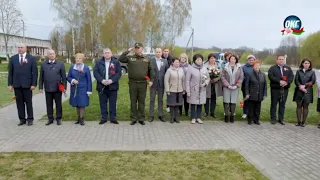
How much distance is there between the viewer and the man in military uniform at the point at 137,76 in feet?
22.3

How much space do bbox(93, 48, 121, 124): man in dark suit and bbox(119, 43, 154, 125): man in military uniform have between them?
0.98 feet

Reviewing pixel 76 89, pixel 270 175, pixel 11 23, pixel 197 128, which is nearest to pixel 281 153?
pixel 270 175

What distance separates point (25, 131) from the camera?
6.19 meters

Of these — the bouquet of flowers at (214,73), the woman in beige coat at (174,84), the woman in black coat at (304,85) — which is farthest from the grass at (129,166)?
the woman in black coat at (304,85)

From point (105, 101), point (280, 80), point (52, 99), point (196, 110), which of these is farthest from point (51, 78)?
point (280, 80)

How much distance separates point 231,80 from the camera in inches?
288

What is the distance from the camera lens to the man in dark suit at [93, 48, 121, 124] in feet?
22.4

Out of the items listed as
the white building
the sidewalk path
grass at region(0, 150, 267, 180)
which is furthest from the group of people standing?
the white building

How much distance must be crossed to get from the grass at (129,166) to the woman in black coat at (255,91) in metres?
2.67

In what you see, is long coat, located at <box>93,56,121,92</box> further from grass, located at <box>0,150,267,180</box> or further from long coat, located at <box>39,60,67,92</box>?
grass, located at <box>0,150,267,180</box>

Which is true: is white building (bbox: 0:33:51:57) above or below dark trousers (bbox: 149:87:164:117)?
above

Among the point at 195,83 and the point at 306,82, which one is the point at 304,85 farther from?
the point at 195,83

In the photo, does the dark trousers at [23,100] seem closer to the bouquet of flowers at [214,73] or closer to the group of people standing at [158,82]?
the group of people standing at [158,82]

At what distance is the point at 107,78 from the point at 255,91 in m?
3.83
